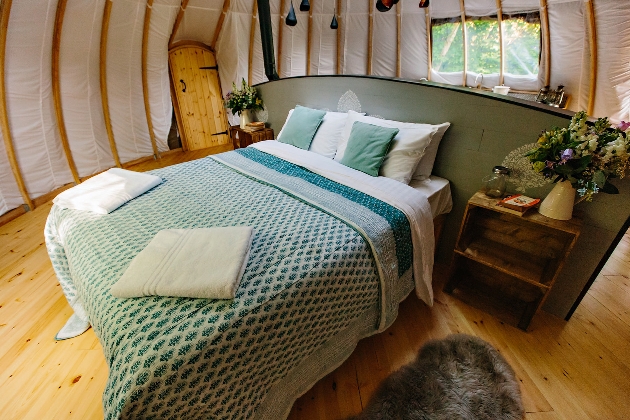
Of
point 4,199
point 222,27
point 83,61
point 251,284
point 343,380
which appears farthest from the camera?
point 222,27

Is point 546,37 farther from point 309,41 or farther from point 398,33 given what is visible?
point 309,41

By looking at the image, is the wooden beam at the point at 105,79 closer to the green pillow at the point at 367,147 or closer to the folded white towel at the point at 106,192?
the folded white towel at the point at 106,192

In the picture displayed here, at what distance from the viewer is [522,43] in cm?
450

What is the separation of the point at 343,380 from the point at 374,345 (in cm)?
28

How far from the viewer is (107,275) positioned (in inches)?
42.2

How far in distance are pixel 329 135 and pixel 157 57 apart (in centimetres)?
326

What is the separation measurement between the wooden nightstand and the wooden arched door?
470cm

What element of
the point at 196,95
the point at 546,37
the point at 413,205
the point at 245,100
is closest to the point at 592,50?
the point at 546,37

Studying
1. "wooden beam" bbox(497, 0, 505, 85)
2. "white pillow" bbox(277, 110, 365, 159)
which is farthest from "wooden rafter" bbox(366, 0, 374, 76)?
"white pillow" bbox(277, 110, 365, 159)

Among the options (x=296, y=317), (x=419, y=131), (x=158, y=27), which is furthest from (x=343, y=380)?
(x=158, y=27)

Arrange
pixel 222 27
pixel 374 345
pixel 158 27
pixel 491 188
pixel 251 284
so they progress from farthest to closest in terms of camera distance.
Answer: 1. pixel 222 27
2. pixel 158 27
3. pixel 491 188
4. pixel 374 345
5. pixel 251 284

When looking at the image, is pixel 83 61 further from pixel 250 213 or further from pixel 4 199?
pixel 250 213

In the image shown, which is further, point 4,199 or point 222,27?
point 222,27

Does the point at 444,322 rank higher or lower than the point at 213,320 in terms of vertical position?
lower
